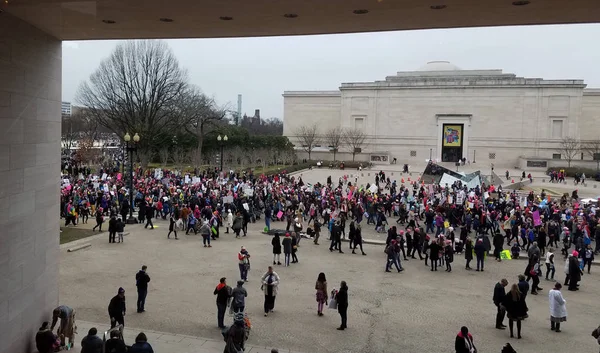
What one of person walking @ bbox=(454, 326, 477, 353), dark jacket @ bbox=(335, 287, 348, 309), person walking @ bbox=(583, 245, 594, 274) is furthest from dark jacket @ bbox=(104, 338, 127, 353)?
person walking @ bbox=(583, 245, 594, 274)

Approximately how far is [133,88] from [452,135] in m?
48.5

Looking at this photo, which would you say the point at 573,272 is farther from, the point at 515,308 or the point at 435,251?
the point at 515,308

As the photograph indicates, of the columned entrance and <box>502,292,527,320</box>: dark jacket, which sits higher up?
the columned entrance

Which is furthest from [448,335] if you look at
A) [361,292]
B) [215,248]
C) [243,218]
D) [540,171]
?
[540,171]

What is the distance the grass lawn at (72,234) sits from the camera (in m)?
19.7

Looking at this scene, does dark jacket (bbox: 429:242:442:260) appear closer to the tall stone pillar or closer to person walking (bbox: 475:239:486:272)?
person walking (bbox: 475:239:486:272)

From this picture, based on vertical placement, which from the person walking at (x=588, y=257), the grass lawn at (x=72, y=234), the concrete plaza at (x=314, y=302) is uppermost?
the person walking at (x=588, y=257)

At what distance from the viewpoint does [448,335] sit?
11000 mm

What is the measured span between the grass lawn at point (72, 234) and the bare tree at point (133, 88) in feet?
83.9

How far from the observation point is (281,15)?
7949 millimetres

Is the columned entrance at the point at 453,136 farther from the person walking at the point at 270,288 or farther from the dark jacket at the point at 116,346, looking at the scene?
the dark jacket at the point at 116,346

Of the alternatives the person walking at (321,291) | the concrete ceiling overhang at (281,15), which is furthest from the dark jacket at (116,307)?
the concrete ceiling overhang at (281,15)

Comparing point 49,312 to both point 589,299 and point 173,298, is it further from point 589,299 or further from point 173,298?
point 589,299

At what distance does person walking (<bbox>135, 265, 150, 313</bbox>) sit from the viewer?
1153 cm
